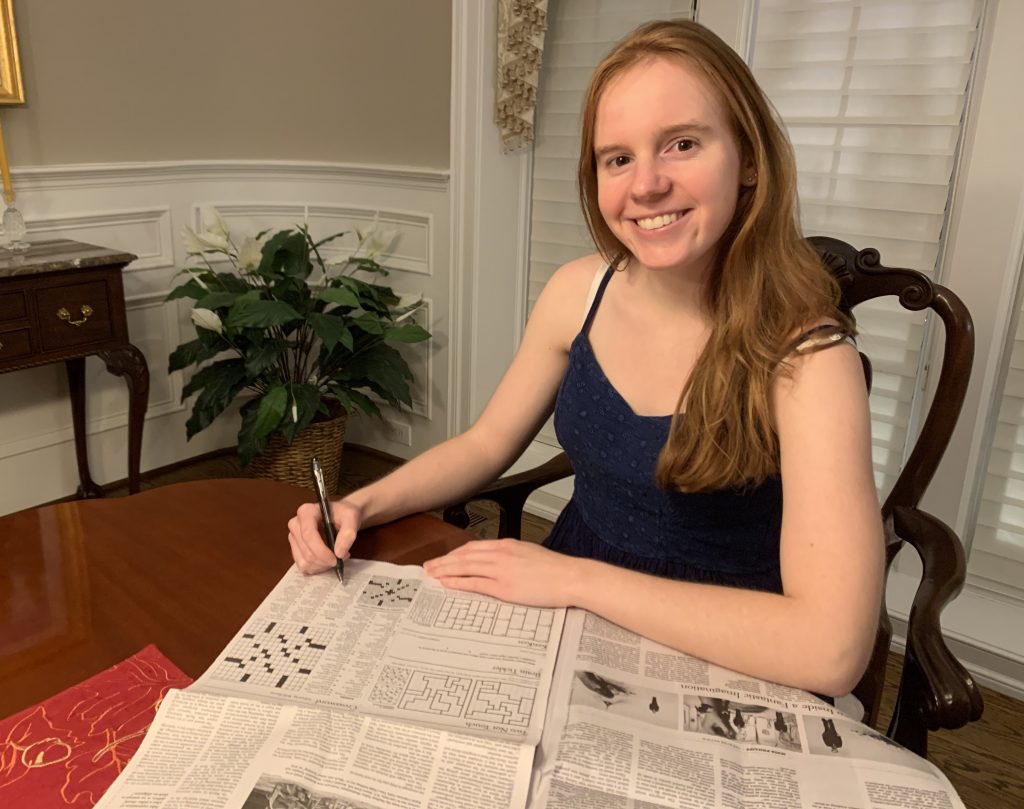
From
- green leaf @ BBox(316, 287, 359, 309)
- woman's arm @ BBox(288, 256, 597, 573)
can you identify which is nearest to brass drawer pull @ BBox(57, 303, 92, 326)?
green leaf @ BBox(316, 287, 359, 309)

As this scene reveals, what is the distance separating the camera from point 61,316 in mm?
2199

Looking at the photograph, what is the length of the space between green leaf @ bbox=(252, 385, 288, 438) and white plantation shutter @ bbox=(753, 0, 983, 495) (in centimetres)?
153

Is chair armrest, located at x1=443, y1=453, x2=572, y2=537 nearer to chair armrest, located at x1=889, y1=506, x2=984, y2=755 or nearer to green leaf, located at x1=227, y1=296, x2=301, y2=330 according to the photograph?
chair armrest, located at x1=889, y1=506, x2=984, y2=755

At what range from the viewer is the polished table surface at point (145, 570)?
2.69 ft

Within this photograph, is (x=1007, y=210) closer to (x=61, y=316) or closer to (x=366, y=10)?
(x=366, y=10)

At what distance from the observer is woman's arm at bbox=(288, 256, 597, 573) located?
113 centimetres

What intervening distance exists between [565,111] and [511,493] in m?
1.67

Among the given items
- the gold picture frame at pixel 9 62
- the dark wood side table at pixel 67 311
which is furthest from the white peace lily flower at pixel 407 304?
the gold picture frame at pixel 9 62

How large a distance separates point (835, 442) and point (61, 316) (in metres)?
2.03

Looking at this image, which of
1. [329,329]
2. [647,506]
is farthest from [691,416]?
[329,329]

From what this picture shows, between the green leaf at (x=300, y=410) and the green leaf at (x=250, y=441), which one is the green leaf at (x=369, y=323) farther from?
the green leaf at (x=250, y=441)

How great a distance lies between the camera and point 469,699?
0.74m

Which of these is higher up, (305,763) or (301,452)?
(305,763)

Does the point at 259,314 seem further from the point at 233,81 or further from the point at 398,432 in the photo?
the point at 233,81
